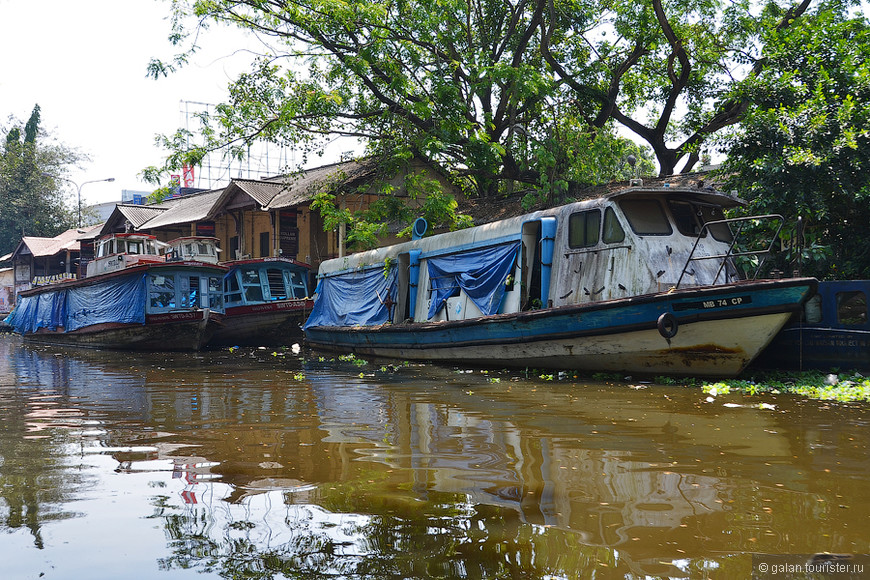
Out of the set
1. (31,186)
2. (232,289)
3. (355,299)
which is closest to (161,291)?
(232,289)

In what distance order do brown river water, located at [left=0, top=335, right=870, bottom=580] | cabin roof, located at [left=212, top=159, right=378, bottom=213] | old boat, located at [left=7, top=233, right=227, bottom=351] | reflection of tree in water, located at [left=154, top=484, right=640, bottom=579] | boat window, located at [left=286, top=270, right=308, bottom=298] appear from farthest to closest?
boat window, located at [left=286, top=270, right=308, bottom=298] < cabin roof, located at [left=212, top=159, right=378, bottom=213] < old boat, located at [left=7, top=233, right=227, bottom=351] < brown river water, located at [left=0, top=335, right=870, bottom=580] < reflection of tree in water, located at [left=154, top=484, right=640, bottom=579]

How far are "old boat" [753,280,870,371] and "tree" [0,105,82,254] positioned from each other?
149 feet

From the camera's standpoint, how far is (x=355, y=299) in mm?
17750

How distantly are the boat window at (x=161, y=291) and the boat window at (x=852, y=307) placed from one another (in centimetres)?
1784

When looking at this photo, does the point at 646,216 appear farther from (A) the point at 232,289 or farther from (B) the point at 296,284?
(A) the point at 232,289

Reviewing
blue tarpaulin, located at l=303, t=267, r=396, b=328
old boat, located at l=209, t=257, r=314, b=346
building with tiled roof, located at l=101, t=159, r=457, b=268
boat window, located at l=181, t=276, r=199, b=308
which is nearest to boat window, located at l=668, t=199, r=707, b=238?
blue tarpaulin, located at l=303, t=267, r=396, b=328

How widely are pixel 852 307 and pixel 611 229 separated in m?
3.63

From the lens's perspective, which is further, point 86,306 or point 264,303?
point 86,306

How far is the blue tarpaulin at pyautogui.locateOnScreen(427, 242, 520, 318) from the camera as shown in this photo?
508 inches

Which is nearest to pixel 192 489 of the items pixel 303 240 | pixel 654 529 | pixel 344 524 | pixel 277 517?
pixel 277 517

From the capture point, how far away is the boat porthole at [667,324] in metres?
9.74

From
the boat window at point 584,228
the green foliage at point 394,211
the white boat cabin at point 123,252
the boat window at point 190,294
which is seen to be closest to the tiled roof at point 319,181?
the green foliage at point 394,211

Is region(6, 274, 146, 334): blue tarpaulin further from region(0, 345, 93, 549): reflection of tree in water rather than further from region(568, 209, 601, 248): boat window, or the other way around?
region(568, 209, 601, 248): boat window

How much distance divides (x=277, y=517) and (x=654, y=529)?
199cm
